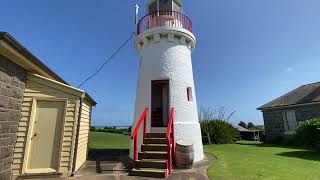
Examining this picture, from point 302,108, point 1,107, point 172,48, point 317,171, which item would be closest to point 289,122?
point 302,108

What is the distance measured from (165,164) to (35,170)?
375cm

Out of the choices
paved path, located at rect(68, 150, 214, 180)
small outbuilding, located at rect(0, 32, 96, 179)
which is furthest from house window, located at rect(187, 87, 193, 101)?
small outbuilding, located at rect(0, 32, 96, 179)

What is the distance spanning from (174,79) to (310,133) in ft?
30.3

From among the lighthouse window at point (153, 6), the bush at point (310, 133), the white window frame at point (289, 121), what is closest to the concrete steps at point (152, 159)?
the lighthouse window at point (153, 6)

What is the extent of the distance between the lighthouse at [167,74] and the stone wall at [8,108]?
13.7 feet

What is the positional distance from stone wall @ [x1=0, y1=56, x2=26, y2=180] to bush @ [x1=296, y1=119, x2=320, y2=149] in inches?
552

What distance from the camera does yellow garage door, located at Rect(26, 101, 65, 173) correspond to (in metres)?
6.48

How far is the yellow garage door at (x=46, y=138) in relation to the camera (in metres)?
6.48

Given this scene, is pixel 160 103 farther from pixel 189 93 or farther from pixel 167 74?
pixel 167 74

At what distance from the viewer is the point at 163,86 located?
11.6 metres

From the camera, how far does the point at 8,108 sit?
19.1 feet

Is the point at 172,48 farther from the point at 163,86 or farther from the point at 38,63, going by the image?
the point at 38,63

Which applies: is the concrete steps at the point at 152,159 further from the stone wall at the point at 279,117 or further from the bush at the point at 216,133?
the stone wall at the point at 279,117

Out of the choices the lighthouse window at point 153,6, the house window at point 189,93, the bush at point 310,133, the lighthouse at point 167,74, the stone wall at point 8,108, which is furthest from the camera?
the bush at point 310,133
